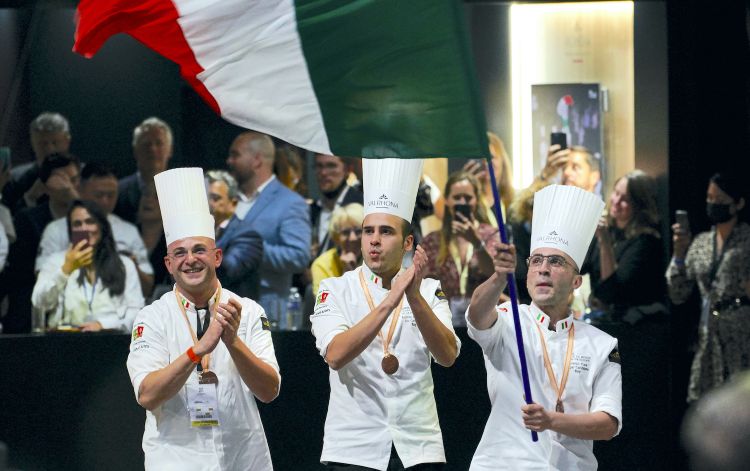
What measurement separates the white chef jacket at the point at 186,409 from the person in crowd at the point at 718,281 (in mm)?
3227

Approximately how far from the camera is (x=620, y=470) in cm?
703

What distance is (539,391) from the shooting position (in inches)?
198

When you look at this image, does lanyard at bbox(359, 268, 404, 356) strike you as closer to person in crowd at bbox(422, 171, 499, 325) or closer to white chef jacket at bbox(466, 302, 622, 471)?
white chef jacket at bbox(466, 302, 622, 471)

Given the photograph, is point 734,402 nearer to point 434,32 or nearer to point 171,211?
point 434,32

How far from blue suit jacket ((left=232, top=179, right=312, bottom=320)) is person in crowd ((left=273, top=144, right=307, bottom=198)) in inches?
9.9

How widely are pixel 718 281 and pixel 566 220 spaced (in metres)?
2.81

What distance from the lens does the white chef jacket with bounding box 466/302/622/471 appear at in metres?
4.99

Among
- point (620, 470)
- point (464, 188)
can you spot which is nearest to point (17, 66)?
point (464, 188)

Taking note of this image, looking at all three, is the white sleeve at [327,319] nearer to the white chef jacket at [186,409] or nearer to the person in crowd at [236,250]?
the white chef jacket at [186,409]

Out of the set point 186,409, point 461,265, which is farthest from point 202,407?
point 461,265

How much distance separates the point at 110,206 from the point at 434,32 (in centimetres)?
440

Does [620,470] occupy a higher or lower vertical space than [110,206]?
lower

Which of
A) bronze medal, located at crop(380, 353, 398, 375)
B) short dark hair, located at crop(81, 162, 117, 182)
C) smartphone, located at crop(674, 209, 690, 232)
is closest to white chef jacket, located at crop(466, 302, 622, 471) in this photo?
bronze medal, located at crop(380, 353, 398, 375)

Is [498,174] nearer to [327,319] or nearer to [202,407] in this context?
[327,319]
